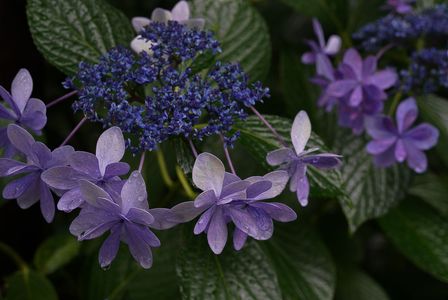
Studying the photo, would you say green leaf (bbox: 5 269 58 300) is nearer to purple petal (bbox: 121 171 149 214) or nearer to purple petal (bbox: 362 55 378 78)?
purple petal (bbox: 121 171 149 214)

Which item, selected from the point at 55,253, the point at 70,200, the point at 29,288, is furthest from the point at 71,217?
the point at 70,200

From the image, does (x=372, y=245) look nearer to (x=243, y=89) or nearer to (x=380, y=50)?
(x=380, y=50)

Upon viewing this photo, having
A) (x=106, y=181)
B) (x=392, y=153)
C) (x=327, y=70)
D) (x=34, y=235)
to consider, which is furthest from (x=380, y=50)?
(x=34, y=235)

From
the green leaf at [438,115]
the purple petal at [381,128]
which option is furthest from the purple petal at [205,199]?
the green leaf at [438,115]

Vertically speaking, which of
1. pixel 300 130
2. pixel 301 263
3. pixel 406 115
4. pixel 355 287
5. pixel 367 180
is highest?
pixel 300 130

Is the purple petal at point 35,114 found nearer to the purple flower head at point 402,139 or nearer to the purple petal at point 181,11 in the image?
the purple petal at point 181,11

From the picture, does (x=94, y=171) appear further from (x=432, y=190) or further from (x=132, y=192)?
(x=432, y=190)

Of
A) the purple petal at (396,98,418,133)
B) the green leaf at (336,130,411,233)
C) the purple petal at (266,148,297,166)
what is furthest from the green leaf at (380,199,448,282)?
the purple petal at (266,148,297,166)
